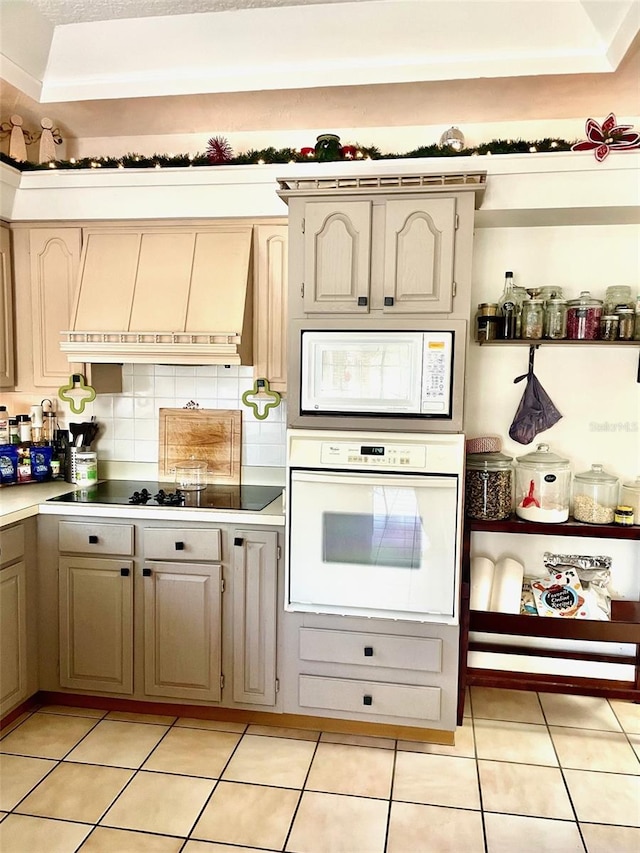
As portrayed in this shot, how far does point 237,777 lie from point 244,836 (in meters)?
0.29

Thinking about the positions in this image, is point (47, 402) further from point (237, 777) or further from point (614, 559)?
point (614, 559)

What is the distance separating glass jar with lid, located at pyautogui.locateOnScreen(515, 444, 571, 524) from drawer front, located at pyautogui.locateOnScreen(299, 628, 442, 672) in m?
0.70

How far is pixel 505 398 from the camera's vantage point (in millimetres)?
2844

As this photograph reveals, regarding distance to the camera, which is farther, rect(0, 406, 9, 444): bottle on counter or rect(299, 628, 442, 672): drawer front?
rect(0, 406, 9, 444): bottle on counter

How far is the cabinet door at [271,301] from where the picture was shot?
9.04ft

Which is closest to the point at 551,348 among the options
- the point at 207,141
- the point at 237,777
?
the point at 207,141

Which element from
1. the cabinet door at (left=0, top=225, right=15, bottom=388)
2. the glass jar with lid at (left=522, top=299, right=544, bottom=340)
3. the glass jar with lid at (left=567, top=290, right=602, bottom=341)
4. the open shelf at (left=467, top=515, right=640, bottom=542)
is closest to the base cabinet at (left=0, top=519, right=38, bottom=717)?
the cabinet door at (left=0, top=225, right=15, bottom=388)

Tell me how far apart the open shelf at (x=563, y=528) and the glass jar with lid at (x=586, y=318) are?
0.78m

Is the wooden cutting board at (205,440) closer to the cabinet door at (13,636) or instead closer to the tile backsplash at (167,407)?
the tile backsplash at (167,407)

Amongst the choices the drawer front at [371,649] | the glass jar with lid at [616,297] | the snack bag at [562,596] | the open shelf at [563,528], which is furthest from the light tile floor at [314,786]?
the glass jar with lid at [616,297]

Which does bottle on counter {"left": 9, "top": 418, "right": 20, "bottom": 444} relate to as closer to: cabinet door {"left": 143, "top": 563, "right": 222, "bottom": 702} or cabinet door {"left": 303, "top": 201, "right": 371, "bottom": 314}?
cabinet door {"left": 143, "top": 563, "right": 222, "bottom": 702}

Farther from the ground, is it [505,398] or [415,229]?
[415,229]

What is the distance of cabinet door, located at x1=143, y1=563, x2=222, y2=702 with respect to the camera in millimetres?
2574

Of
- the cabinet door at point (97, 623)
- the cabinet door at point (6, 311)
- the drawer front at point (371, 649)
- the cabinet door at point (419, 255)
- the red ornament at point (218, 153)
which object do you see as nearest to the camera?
the cabinet door at point (419, 255)
